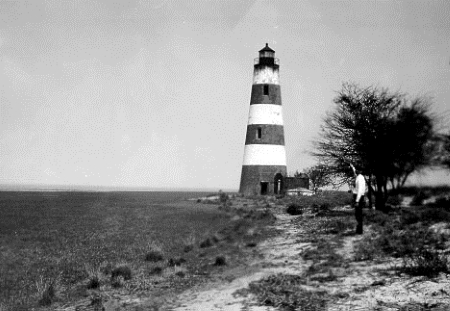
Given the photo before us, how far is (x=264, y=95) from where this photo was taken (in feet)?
159

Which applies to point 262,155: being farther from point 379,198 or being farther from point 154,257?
point 154,257

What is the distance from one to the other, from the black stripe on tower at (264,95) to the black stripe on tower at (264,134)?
2076 mm

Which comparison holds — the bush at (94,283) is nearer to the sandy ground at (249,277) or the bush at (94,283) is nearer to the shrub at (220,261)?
the sandy ground at (249,277)

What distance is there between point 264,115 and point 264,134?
1.70 m

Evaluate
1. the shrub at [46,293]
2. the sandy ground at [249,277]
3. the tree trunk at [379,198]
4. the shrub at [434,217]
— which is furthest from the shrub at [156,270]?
the tree trunk at [379,198]

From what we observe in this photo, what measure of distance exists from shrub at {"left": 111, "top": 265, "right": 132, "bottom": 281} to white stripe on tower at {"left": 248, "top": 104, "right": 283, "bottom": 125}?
33.2 m

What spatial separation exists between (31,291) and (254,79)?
119 ft

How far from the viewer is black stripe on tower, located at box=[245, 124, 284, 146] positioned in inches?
1879

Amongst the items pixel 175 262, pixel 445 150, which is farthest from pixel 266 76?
pixel 175 262

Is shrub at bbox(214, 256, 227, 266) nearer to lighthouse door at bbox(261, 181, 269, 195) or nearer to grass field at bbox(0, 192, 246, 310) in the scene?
grass field at bbox(0, 192, 246, 310)

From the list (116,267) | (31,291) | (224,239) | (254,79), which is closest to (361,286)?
(116,267)

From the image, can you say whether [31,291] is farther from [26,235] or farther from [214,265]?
[26,235]

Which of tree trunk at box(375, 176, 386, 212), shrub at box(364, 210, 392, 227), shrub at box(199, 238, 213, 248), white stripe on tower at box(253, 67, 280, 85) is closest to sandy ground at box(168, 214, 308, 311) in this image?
shrub at box(199, 238, 213, 248)

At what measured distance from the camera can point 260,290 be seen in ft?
40.3
